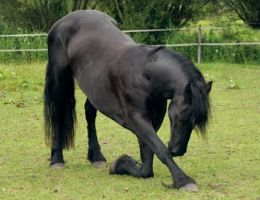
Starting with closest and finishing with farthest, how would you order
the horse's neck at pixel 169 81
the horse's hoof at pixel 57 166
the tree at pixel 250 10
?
the horse's neck at pixel 169 81
the horse's hoof at pixel 57 166
the tree at pixel 250 10

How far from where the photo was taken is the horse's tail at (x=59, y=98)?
6.69 metres

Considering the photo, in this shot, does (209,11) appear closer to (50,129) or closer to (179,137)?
(50,129)

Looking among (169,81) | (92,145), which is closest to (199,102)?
(169,81)

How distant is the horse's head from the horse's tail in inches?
67.7

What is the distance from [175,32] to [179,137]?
12924 mm

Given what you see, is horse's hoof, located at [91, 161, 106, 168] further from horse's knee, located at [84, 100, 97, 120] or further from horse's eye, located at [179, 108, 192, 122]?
horse's eye, located at [179, 108, 192, 122]

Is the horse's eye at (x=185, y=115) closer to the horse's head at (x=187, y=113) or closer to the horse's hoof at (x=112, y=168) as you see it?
the horse's head at (x=187, y=113)

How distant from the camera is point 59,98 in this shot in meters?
6.79

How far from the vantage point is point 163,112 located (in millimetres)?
5883

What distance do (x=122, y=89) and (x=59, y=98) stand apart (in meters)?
1.17

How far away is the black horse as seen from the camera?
210 inches

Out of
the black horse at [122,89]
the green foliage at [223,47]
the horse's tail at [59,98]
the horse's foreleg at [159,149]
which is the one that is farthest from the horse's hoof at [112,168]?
the green foliage at [223,47]

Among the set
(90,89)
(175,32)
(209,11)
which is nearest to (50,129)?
(90,89)

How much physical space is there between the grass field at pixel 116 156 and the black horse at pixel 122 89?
246 millimetres
